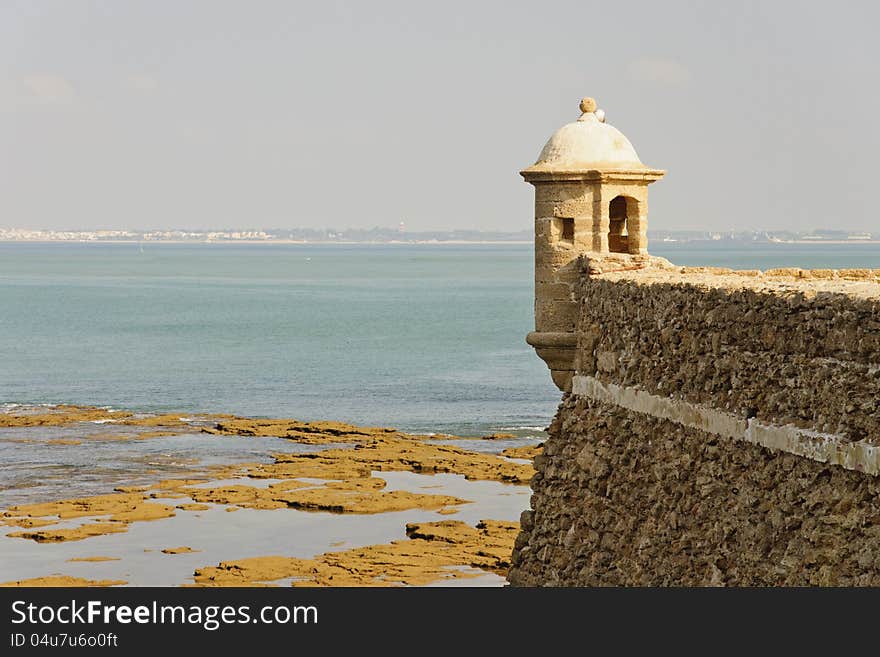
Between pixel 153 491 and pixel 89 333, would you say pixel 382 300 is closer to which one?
pixel 89 333

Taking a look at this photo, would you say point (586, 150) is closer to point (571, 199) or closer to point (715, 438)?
point (571, 199)

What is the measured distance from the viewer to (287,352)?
77.8 meters

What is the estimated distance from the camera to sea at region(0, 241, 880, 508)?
40.8m

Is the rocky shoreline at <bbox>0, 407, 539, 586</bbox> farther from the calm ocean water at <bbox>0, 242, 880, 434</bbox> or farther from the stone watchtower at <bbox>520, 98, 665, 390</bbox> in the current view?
the stone watchtower at <bbox>520, 98, 665, 390</bbox>

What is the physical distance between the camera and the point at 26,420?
46.5 m

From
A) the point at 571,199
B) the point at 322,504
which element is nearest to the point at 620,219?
the point at 571,199

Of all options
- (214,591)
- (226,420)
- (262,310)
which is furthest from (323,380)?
(214,591)

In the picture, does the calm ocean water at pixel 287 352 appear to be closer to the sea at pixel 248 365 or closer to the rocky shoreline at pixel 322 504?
the sea at pixel 248 365

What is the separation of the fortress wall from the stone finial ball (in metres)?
2.36

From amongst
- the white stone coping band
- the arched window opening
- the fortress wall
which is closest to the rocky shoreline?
the arched window opening

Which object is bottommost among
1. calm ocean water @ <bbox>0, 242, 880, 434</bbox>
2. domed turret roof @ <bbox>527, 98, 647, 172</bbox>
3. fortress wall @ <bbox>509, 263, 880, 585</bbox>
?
calm ocean water @ <bbox>0, 242, 880, 434</bbox>

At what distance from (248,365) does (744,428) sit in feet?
197

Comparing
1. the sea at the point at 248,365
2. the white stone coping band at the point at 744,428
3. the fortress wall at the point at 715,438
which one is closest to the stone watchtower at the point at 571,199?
the fortress wall at the point at 715,438

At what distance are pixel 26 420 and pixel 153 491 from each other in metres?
14.0
